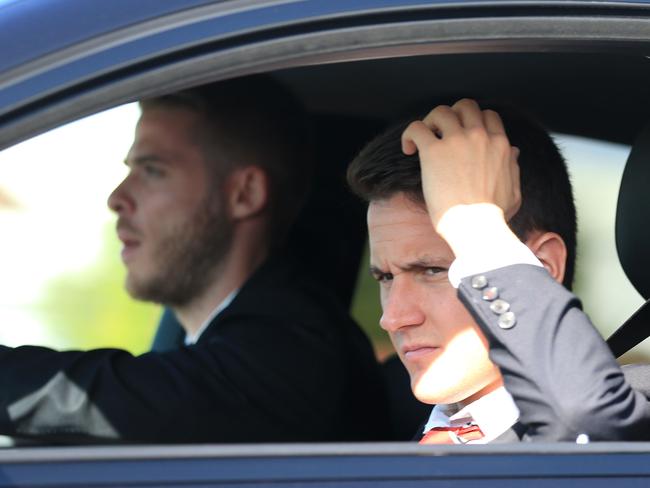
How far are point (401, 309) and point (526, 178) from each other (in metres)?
0.33

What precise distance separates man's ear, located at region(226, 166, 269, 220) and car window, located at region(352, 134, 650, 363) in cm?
39

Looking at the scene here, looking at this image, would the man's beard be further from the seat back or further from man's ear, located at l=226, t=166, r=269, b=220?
the seat back

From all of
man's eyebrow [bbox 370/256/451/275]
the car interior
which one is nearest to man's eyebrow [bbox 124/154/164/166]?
the car interior

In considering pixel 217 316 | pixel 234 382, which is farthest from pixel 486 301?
pixel 217 316

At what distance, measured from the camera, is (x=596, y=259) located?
399cm

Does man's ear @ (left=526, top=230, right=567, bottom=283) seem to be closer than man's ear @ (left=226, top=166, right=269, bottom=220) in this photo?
Yes

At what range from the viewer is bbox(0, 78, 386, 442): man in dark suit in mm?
2529

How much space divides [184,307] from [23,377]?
2.75 ft

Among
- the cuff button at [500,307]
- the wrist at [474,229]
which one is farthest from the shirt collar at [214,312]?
the cuff button at [500,307]

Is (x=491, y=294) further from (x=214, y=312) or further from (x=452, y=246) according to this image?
(x=214, y=312)

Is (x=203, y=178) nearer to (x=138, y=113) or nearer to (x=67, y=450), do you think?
(x=138, y=113)

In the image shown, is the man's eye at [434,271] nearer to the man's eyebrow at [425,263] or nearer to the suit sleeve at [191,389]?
the man's eyebrow at [425,263]

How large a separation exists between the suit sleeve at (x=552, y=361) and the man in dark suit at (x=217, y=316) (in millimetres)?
873

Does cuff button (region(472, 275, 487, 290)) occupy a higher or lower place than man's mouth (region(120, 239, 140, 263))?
lower
